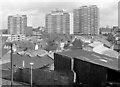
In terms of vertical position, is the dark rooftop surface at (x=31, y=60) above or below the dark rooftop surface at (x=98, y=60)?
below

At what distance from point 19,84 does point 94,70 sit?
497 cm

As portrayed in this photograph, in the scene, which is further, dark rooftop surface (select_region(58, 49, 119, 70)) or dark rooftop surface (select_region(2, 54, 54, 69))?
dark rooftop surface (select_region(2, 54, 54, 69))

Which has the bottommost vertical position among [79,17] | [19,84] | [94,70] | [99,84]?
[19,84]

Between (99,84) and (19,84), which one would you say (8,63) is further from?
(99,84)

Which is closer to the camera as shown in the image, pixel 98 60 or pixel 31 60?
pixel 98 60

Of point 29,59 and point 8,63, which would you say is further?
point 29,59

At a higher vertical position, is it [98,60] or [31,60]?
[98,60]

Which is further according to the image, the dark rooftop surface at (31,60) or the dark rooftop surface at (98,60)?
the dark rooftop surface at (31,60)

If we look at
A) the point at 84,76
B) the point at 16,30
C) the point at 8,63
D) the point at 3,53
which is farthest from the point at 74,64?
the point at 16,30

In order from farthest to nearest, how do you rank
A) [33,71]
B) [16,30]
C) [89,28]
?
[16,30]
[89,28]
[33,71]

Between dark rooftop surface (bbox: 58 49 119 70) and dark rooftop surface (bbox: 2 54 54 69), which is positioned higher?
dark rooftop surface (bbox: 58 49 119 70)

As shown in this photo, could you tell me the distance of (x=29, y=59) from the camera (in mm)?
19781

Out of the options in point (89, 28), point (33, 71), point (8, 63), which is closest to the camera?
point (33, 71)

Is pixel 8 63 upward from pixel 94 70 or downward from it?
downward
